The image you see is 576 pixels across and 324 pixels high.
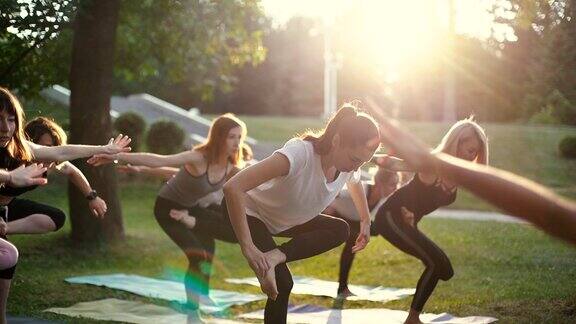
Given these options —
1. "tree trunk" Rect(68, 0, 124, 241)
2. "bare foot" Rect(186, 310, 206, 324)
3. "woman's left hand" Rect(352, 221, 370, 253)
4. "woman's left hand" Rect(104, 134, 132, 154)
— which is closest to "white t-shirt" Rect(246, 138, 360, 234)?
"woman's left hand" Rect(352, 221, 370, 253)

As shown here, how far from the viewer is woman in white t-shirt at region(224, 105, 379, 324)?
4875 millimetres

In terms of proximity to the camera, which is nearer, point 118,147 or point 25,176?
point 25,176

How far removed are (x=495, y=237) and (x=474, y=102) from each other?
98.8ft

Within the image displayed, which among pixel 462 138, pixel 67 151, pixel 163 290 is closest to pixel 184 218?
pixel 163 290

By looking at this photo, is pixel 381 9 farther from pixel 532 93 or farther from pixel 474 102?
pixel 474 102

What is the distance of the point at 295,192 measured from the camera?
529 centimetres

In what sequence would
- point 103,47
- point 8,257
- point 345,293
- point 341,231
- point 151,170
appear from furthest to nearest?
point 103,47
point 345,293
point 151,170
point 341,231
point 8,257

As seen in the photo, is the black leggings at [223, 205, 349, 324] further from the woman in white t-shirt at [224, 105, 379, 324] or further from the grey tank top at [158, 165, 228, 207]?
the grey tank top at [158, 165, 228, 207]

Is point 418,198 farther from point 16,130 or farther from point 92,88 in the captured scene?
point 92,88

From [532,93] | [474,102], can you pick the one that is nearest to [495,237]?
[532,93]

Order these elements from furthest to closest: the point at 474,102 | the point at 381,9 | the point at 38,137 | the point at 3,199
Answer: the point at 474,102, the point at 381,9, the point at 38,137, the point at 3,199

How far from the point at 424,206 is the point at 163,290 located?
3.14m

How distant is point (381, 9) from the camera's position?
10.9 m

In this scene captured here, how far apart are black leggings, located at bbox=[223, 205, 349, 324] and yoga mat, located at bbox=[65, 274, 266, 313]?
225 centimetres
